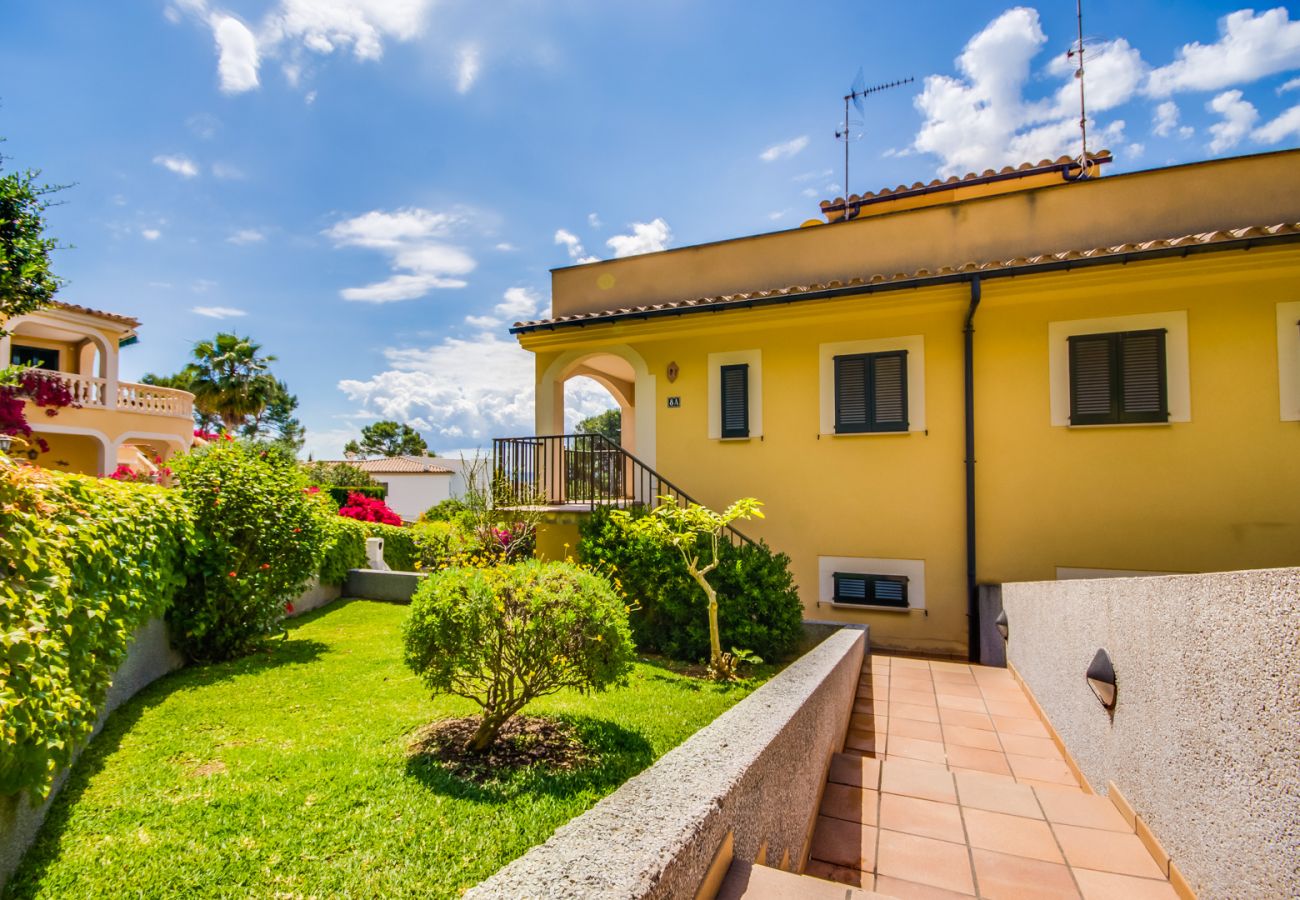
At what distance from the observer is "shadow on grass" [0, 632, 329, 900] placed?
266 centimetres

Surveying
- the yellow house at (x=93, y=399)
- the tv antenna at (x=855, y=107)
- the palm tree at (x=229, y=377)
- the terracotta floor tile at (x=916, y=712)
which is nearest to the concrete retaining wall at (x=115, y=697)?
the terracotta floor tile at (x=916, y=712)

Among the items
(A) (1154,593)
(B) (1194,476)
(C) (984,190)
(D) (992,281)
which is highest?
(C) (984,190)

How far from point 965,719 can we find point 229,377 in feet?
124

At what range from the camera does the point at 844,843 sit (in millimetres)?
3373

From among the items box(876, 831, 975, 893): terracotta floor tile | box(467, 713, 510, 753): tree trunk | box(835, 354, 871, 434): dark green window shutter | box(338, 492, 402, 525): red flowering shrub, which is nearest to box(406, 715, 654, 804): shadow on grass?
box(467, 713, 510, 753): tree trunk

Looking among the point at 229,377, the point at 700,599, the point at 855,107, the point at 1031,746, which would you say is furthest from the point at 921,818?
the point at 229,377

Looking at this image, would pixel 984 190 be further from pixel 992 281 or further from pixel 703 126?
pixel 703 126

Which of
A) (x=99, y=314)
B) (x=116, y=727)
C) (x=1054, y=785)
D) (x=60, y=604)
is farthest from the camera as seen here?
(x=99, y=314)

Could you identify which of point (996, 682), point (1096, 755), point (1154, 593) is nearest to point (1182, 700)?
point (1154, 593)

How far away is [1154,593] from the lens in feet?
9.81

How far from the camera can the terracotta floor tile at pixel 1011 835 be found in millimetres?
3186

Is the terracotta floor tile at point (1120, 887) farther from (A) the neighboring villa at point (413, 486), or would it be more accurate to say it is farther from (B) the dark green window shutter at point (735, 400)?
(A) the neighboring villa at point (413, 486)

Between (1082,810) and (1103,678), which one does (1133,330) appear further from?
(1082,810)

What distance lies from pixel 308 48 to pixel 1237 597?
493 inches
